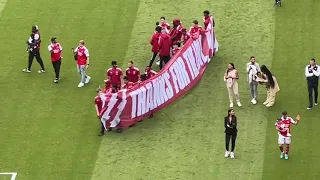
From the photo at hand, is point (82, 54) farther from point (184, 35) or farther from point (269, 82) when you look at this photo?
point (269, 82)

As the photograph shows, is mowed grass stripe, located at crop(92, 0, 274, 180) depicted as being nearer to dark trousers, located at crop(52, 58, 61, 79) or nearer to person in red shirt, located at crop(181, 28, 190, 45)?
person in red shirt, located at crop(181, 28, 190, 45)

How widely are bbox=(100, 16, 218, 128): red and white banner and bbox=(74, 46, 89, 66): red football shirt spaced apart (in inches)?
98.2

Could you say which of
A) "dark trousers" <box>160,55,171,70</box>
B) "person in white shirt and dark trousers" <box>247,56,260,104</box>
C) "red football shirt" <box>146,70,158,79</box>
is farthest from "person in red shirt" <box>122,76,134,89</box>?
"person in white shirt and dark trousers" <box>247,56,260,104</box>

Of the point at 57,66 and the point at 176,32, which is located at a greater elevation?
the point at 176,32

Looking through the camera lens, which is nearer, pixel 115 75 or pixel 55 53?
pixel 115 75

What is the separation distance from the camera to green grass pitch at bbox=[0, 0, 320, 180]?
82.5 ft

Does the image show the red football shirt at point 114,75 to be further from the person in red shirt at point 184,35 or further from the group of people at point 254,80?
the group of people at point 254,80

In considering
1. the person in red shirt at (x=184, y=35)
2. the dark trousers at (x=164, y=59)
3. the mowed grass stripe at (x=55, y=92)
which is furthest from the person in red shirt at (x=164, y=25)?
the mowed grass stripe at (x=55, y=92)

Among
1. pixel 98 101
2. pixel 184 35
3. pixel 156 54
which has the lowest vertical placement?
pixel 98 101

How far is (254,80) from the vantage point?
88.9 ft

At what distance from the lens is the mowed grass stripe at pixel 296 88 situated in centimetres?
2489

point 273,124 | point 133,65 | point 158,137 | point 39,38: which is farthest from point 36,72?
point 273,124

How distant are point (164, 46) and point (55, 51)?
3453mm

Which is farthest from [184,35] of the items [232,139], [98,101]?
[232,139]
